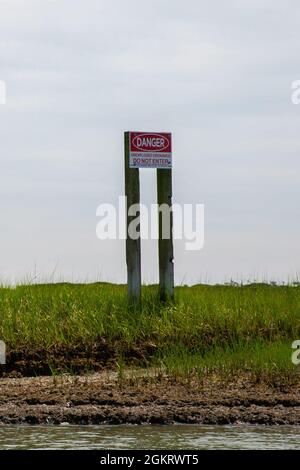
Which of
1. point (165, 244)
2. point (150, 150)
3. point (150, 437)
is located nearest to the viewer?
point (150, 437)

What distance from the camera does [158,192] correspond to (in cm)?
1662

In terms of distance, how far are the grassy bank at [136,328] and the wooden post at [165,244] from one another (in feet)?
0.75

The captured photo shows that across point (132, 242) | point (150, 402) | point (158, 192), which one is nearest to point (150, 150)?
point (158, 192)

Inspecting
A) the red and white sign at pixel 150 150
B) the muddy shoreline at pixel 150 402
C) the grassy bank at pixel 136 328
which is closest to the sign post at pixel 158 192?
the red and white sign at pixel 150 150

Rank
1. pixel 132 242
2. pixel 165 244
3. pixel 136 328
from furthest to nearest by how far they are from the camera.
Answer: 1. pixel 165 244
2. pixel 132 242
3. pixel 136 328

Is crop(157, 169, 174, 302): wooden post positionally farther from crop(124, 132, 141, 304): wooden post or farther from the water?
the water

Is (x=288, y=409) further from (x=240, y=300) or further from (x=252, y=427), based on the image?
(x=240, y=300)

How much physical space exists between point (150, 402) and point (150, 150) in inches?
252

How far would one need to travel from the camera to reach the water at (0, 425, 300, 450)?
9125 mm

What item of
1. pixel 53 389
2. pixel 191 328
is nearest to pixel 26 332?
pixel 191 328

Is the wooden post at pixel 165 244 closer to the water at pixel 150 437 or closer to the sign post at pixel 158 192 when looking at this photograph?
the sign post at pixel 158 192

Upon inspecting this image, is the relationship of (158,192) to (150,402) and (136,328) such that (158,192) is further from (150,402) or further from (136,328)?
(150,402)

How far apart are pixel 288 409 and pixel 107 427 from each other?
1.89 meters

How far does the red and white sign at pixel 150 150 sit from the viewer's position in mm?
16375
